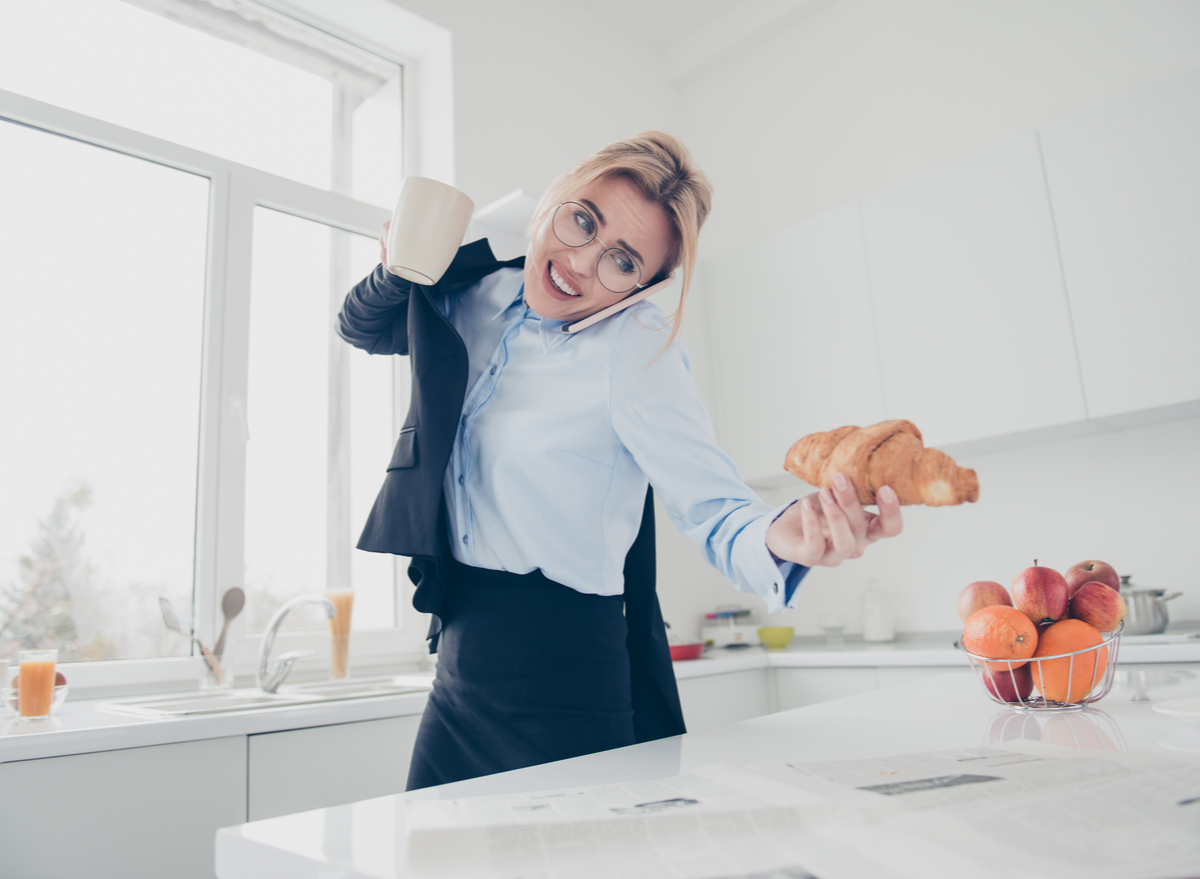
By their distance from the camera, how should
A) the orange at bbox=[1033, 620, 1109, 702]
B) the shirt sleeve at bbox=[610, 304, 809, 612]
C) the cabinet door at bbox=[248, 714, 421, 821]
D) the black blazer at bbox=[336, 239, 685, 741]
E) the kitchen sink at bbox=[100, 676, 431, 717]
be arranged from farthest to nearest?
the kitchen sink at bbox=[100, 676, 431, 717], the cabinet door at bbox=[248, 714, 421, 821], the black blazer at bbox=[336, 239, 685, 741], the orange at bbox=[1033, 620, 1109, 702], the shirt sleeve at bbox=[610, 304, 809, 612]

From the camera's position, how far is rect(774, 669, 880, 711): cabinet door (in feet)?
7.47

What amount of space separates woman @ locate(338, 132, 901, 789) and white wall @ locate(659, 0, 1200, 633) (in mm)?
1767

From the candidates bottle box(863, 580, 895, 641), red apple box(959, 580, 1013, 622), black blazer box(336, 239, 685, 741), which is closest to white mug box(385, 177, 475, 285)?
black blazer box(336, 239, 685, 741)

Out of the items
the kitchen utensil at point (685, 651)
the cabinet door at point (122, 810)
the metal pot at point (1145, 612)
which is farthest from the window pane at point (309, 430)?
the metal pot at point (1145, 612)

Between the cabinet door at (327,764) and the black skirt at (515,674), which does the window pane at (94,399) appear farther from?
the black skirt at (515,674)

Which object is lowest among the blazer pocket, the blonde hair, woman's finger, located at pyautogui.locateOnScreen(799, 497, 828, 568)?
woman's finger, located at pyautogui.locateOnScreen(799, 497, 828, 568)

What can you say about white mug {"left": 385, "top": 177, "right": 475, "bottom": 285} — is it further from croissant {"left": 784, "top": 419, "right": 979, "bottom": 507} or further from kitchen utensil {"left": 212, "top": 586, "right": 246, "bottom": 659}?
kitchen utensil {"left": 212, "top": 586, "right": 246, "bottom": 659}

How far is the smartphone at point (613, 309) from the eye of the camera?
3.59 feet

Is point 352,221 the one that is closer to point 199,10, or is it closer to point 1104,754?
point 199,10

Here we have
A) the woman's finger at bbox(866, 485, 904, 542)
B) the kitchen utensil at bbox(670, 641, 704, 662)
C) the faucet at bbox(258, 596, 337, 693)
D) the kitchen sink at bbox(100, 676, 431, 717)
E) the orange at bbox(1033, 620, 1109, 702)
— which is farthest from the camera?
the kitchen utensil at bbox(670, 641, 704, 662)

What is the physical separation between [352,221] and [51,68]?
81cm

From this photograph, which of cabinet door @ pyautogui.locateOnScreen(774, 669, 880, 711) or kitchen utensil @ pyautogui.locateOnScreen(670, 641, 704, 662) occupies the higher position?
kitchen utensil @ pyautogui.locateOnScreen(670, 641, 704, 662)

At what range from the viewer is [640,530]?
117 cm

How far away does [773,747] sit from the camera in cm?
78
